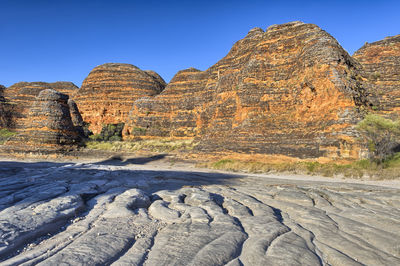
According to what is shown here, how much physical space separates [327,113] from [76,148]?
72.1ft

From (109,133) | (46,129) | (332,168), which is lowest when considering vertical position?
(332,168)

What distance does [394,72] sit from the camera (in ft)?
54.1

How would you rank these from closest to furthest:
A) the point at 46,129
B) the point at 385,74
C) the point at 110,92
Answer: the point at 385,74 → the point at 46,129 → the point at 110,92

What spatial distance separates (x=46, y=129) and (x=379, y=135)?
83.0 feet

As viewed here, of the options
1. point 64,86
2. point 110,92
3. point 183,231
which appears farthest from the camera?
point 64,86

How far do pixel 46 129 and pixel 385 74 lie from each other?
92.5ft

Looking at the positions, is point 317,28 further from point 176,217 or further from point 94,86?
point 94,86

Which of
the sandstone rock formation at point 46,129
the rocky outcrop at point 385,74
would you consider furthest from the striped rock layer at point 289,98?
the sandstone rock formation at point 46,129

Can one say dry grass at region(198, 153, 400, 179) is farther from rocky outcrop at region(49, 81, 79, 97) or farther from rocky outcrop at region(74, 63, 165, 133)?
rocky outcrop at region(49, 81, 79, 97)

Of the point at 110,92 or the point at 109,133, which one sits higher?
the point at 110,92

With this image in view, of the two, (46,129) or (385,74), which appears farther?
(46,129)

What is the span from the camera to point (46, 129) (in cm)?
2145

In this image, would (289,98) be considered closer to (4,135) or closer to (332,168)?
(332,168)

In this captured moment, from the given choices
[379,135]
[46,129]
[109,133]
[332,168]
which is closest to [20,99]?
[109,133]
